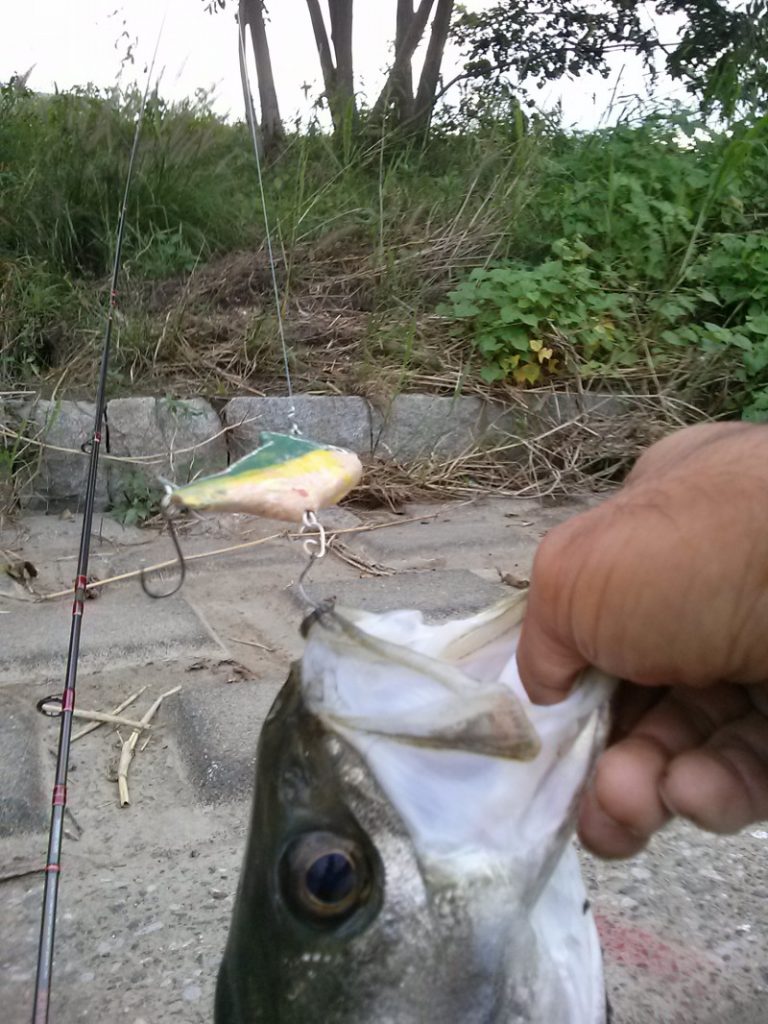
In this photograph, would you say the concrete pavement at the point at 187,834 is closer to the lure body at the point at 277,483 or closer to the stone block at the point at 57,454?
the stone block at the point at 57,454

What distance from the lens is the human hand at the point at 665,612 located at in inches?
37.6

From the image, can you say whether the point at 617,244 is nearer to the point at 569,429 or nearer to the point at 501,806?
the point at 569,429

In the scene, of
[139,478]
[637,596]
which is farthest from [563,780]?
[139,478]

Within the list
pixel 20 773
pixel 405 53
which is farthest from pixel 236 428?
pixel 405 53

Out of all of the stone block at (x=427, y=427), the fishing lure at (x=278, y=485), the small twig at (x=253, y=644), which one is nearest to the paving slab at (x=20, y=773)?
the small twig at (x=253, y=644)

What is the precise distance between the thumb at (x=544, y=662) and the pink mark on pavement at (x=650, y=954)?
97cm

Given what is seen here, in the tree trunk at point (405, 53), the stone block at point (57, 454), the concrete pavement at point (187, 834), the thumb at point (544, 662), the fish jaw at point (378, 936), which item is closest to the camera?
the fish jaw at point (378, 936)

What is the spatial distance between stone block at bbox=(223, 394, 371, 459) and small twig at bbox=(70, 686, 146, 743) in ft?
6.05

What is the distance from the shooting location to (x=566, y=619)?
1002 millimetres

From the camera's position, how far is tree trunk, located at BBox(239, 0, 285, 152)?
6.62 meters

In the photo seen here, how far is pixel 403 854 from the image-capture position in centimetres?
91

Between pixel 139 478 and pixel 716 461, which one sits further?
pixel 139 478

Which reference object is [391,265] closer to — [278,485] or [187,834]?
[187,834]

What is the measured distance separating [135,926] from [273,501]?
46.7 inches
